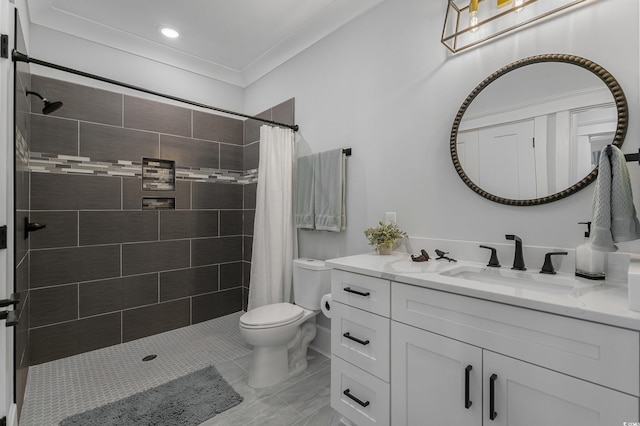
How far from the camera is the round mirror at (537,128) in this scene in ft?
4.03

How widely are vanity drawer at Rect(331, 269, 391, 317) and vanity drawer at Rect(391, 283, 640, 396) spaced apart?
11 centimetres

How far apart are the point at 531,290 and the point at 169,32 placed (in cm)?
306

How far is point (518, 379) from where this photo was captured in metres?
0.96

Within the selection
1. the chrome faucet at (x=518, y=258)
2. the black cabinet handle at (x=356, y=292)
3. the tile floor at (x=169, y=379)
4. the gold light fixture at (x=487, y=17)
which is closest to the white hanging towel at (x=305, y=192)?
the black cabinet handle at (x=356, y=292)

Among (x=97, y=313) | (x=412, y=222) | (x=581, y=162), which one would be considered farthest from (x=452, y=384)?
(x=97, y=313)

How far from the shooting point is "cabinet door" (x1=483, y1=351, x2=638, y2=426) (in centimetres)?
80

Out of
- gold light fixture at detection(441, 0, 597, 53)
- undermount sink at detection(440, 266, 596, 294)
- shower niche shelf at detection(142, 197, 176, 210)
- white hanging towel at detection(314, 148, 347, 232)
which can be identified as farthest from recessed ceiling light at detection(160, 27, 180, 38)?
undermount sink at detection(440, 266, 596, 294)

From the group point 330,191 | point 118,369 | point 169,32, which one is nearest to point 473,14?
point 330,191

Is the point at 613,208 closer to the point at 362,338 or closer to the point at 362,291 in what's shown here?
the point at 362,291

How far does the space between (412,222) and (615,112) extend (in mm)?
1006

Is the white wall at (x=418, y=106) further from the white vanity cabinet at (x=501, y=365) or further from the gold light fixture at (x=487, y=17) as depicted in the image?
the white vanity cabinet at (x=501, y=365)

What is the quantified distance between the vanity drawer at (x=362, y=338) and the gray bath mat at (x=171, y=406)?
80 centimetres

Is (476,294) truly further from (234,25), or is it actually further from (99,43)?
(99,43)

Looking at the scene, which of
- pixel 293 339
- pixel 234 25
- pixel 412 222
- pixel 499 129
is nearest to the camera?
pixel 499 129
